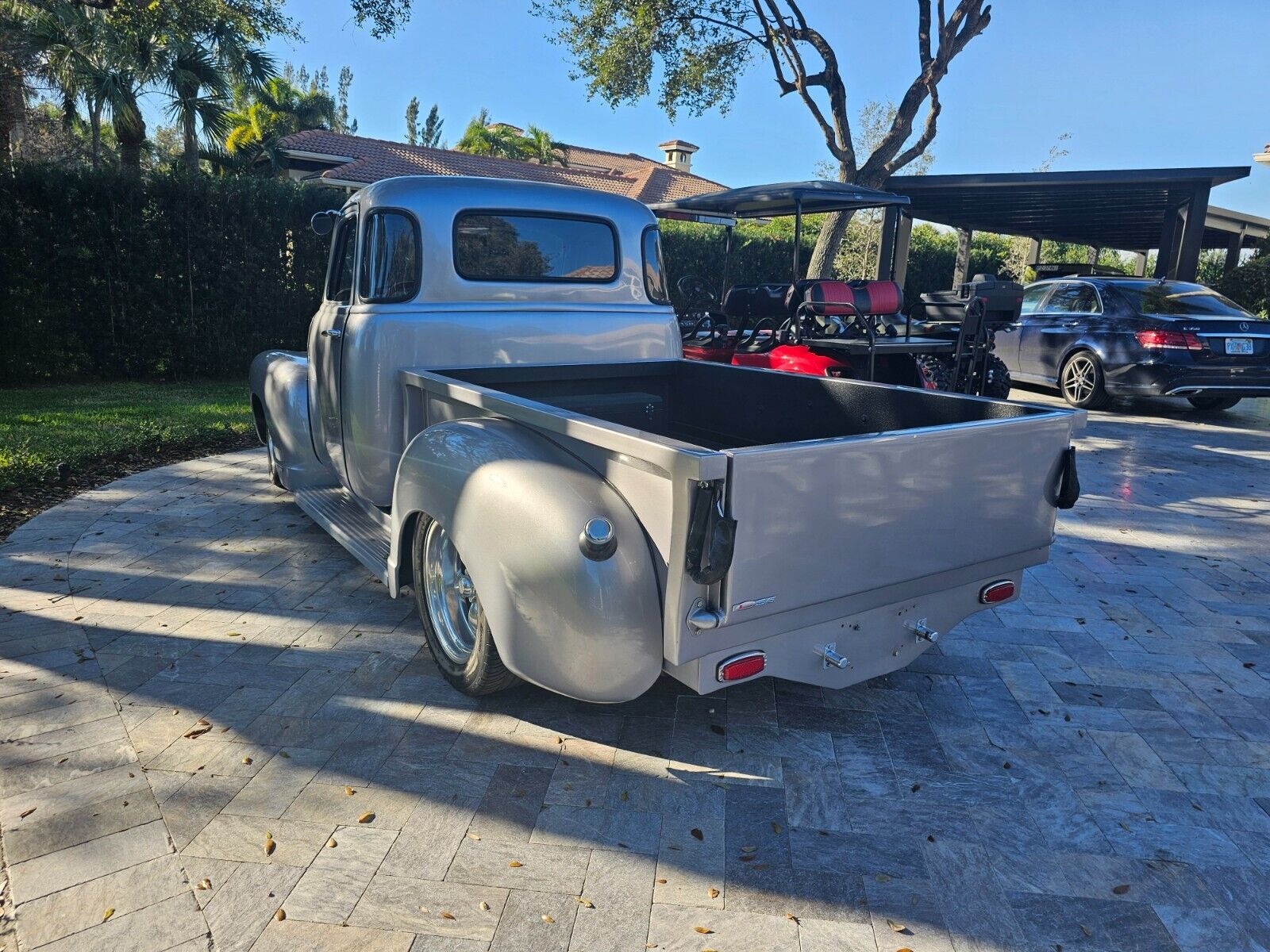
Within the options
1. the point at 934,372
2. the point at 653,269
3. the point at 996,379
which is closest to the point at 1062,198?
the point at 996,379

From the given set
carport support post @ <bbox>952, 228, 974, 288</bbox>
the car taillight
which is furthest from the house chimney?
the car taillight

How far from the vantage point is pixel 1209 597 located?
4.62 metres

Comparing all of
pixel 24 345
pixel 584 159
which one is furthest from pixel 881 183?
pixel 584 159

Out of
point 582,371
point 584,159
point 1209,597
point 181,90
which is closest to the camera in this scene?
point 582,371

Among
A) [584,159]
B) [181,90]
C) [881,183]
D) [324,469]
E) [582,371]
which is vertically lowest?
[324,469]

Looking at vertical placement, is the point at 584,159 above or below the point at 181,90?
above

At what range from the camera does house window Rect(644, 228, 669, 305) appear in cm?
484

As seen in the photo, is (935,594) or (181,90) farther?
(181,90)

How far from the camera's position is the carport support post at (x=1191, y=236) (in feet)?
44.3

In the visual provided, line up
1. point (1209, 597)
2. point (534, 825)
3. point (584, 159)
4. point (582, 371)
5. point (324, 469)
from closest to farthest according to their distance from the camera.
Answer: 1. point (534, 825)
2. point (582, 371)
3. point (1209, 597)
4. point (324, 469)
5. point (584, 159)

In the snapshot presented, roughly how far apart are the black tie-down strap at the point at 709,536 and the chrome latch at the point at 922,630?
1.02 metres

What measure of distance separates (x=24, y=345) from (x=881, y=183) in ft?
46.8

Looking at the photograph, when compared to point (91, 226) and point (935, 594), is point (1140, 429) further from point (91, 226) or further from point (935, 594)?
point (91, 226)

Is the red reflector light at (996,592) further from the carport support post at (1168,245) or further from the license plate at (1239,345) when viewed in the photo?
the carport support post at (1168,245)
